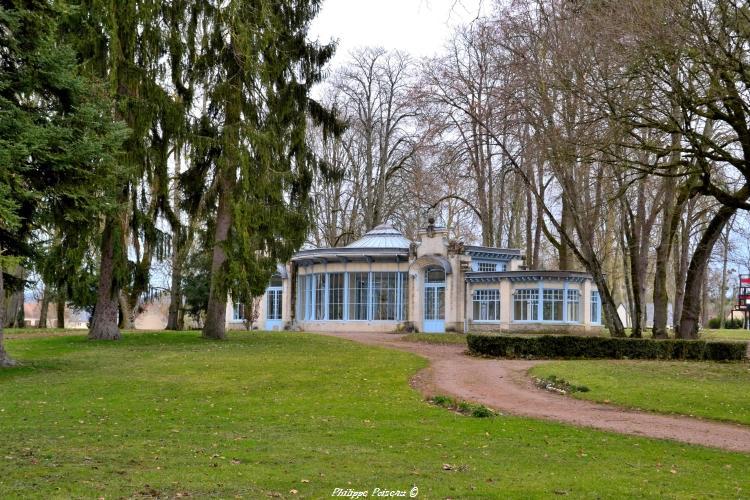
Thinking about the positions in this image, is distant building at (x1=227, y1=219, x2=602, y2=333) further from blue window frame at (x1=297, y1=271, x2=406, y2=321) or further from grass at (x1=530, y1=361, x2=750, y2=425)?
grass at (x1=530, y1=361, x2=750, y2=425)

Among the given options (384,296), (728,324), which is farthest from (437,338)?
(728,324)

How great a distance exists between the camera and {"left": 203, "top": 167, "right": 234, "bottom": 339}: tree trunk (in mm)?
23359

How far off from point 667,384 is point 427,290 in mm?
19787

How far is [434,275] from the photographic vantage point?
117 feet

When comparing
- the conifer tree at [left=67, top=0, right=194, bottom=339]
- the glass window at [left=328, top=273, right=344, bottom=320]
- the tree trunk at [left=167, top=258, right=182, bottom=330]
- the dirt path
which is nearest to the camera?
the dirt path

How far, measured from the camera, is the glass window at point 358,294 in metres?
36.9

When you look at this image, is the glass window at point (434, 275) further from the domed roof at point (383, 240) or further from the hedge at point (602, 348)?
the hedge at point (602, 348)

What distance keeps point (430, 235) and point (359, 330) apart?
601 centimetres

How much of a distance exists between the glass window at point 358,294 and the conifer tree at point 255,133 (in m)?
11.2

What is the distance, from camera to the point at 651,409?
13469mm

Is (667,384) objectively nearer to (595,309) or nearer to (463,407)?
(463,407)

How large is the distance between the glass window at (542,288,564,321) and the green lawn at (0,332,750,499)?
18586 millimetres

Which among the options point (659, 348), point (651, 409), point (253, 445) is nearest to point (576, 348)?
point (659, 348)

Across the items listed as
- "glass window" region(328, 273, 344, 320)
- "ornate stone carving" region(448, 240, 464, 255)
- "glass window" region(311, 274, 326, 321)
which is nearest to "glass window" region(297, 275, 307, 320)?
"glass window" region(311, 274, 326, 321)
